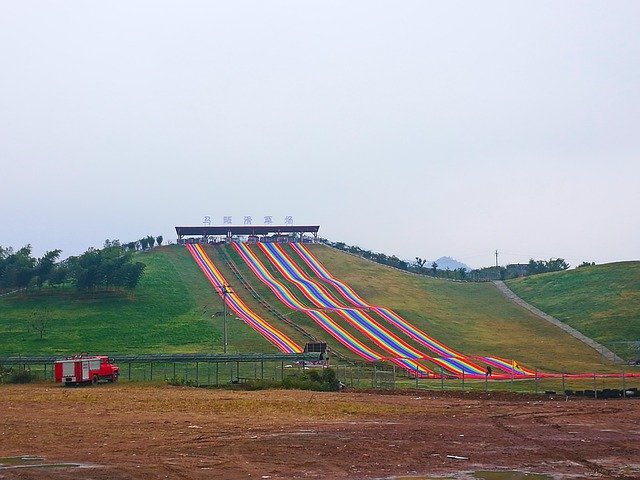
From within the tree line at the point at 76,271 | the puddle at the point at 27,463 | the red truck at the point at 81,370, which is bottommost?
the puddle at the point at 27,463

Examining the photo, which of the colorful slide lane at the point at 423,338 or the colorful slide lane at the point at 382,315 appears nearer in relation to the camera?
the colorful slide lane at the point at 423,338

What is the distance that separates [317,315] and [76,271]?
1183 inches

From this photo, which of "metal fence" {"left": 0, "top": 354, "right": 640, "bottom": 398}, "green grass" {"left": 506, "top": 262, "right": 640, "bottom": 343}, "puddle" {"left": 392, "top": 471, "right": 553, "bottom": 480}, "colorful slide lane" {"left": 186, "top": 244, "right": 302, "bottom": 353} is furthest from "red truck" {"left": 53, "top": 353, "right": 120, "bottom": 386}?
→ "green grass" {"left": 506, "top": 262, "right": 640, "bottom": 343}

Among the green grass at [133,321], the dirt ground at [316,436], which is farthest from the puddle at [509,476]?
the green grass at [133,321]

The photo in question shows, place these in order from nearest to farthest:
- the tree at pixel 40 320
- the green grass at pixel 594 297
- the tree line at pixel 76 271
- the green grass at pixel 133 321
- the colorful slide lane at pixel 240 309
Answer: the colorful slide lane at pixel 240 309 < the green grass at pixel 133 321 < the tree at pixel 40 320 < the green grass at pixel 594 297 < the tree line at pixel 76 271

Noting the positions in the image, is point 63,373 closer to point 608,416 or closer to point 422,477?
point 608,416

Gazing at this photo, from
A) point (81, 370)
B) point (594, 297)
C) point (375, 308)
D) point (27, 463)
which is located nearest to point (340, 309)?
point (375, 308)

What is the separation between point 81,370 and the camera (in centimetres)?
5581

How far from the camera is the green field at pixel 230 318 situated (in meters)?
73.1

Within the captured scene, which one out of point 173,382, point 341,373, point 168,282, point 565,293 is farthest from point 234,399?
point 565,293

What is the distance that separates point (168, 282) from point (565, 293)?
47374mm

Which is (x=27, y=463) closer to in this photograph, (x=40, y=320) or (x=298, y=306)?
(x=40, y=320)

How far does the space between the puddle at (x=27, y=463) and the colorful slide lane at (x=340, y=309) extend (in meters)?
47.4

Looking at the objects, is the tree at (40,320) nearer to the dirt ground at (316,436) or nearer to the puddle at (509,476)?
the dirt ground at (316,436)
